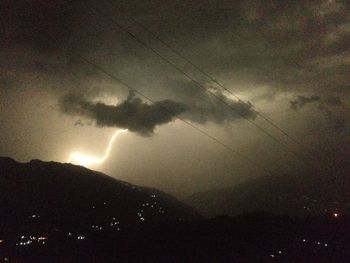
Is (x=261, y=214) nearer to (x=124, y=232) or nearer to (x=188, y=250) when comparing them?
(x=188, y=250)

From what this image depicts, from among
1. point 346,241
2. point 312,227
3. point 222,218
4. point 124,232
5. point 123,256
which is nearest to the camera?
point 346,241

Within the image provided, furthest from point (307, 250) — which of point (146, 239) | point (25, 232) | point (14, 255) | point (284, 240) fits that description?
point (25, 232)

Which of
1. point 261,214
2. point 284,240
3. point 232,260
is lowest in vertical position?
point 232,260

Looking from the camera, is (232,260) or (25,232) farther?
(25,232)

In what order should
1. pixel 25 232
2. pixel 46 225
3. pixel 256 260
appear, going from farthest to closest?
1. pixel 46 225
2. pixel 25 232
3. pixel 256 260

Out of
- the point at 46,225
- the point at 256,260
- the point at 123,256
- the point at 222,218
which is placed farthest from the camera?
the point at 46,225

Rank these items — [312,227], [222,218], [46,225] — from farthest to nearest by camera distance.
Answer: [46,225] → [222,218] → [312,227]

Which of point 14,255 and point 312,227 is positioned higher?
point 312,227

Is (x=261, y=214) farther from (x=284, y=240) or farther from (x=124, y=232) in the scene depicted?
(x=124, y=232)

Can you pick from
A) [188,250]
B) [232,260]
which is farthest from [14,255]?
[232,260]
